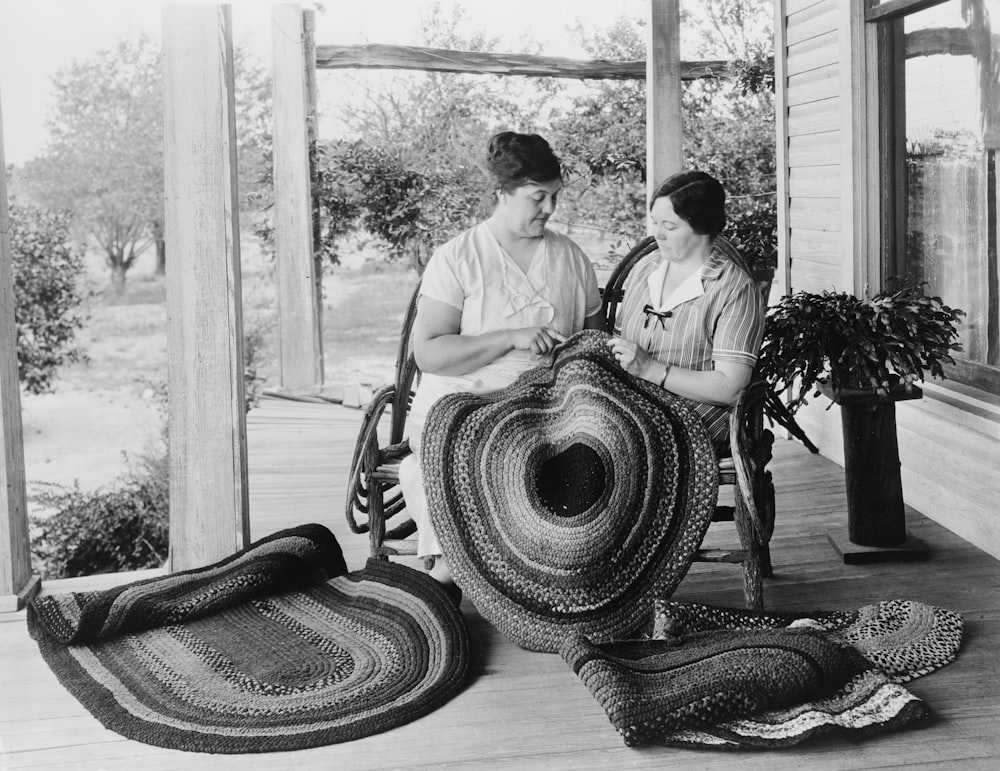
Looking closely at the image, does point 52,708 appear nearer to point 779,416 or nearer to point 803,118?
point 779,416

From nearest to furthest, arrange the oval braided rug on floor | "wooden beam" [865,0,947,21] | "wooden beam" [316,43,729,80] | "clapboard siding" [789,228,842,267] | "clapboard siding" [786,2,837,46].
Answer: the oval braided rug on floor
"wooden beam" [865,0,947,21]
"clapboard siding" [786,2,837,46]
"clapboard siding" [789,228,842,267]
"wooden beam" [316,43,729,80]

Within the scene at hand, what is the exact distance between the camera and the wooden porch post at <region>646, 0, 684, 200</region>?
5230 mm

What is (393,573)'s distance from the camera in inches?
115

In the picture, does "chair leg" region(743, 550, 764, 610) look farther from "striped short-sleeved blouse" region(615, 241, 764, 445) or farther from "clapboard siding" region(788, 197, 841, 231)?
"clapboard siding" region(788, 197, 841, 231)

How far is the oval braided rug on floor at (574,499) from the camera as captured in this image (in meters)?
2.67

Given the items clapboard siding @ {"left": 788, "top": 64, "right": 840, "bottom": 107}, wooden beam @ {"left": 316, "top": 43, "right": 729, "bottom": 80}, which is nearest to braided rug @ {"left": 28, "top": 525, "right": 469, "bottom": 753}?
clapboard siding @ {"left": 788, "top": 64, "right": 840, "bottom": 107}

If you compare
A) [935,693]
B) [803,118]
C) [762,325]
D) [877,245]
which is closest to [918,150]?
[877,245]

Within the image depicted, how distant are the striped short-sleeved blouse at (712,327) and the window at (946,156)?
3.34 feet

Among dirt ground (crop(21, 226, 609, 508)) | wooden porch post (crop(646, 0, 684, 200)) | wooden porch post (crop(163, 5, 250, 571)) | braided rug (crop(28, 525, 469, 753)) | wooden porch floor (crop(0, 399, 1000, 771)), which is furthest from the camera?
dirt ground (crop(21, 226, 609, 508))

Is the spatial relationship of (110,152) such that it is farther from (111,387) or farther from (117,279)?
(111,387)

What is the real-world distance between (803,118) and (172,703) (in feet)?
12.1

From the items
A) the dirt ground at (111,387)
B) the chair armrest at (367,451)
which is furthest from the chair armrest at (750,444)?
the dirt ground at (111,387)

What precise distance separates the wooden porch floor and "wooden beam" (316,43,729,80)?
4.86 metres

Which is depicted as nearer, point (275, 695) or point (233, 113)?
point (275, 695)
